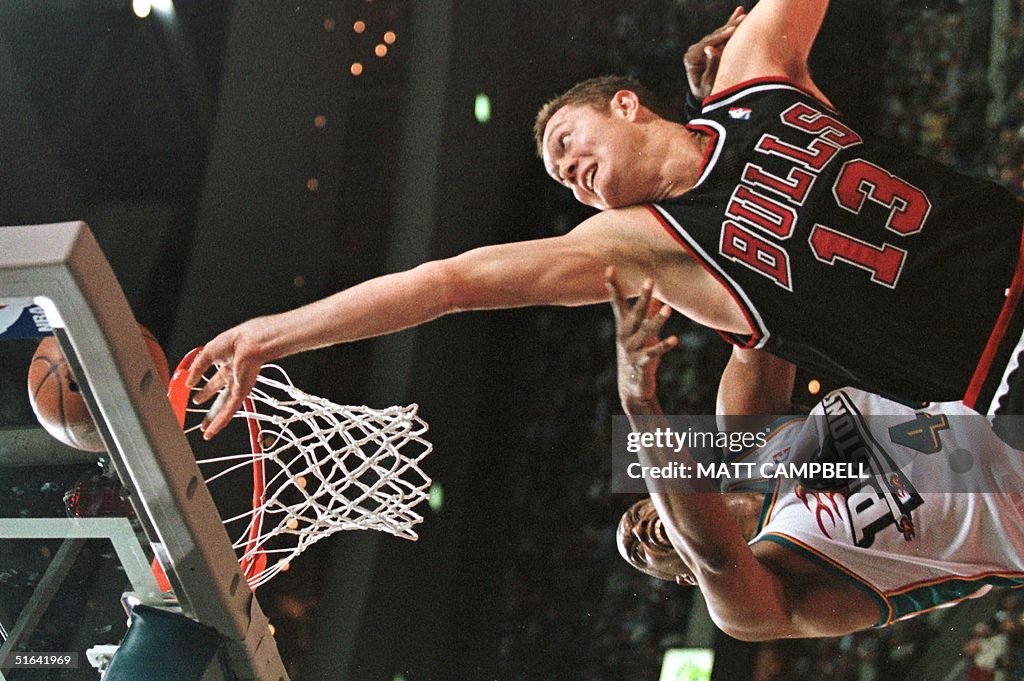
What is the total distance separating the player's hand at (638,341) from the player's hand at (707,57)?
35 centimetres

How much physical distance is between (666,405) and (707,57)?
612 mm

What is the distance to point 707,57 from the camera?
169 centimetres

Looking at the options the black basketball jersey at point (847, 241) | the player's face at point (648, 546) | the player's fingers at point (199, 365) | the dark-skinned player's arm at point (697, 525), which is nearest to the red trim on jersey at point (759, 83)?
the black basketball jersey at point (847, 241)

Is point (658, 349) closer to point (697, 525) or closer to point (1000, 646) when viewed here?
point (697, 525)

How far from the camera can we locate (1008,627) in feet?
5.54

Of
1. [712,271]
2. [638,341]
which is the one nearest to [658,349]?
[638,341]

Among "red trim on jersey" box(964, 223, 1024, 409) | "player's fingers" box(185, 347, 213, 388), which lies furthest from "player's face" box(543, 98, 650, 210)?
"player's fingers" box(185, 347, 213, 388)

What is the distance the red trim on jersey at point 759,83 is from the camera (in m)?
1.65

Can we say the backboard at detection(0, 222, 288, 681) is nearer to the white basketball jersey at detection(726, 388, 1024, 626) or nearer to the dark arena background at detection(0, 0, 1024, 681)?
the dark arena background at detection(0, 0, 1024, 681)

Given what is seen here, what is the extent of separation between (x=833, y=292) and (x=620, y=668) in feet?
2.57

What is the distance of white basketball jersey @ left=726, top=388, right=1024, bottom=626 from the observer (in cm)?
164

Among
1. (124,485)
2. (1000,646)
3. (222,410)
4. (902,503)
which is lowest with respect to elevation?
(1000,646)

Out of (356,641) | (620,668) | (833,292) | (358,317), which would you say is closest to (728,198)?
(833,292)

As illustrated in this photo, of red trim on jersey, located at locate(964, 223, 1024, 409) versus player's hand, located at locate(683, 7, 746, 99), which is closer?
red trim on jersey, located at locate(964, 223, 1024, 409)
